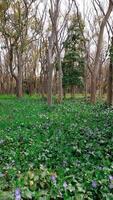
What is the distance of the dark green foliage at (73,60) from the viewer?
Answer: 3825cm

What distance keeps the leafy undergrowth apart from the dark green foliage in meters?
25.4

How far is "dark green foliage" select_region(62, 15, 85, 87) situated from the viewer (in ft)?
125

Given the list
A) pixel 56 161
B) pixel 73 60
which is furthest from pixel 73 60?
pixel 56 161

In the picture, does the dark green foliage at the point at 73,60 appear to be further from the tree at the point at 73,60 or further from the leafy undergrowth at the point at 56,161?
the leafy undergrowth at the point at 56,161

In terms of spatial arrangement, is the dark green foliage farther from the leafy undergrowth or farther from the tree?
the leafy undergrowth

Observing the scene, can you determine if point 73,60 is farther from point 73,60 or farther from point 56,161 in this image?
point 56,161

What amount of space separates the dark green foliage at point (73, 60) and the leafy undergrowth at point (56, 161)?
2539 cm

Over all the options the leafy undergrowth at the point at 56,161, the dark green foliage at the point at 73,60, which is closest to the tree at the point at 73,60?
the dark green foliage at the point at 73,60

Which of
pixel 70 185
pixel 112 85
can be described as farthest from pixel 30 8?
pixel 70 185

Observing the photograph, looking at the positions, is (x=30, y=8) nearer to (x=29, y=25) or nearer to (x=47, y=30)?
(x=29, y=25)

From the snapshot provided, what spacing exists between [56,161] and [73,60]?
3250 cm

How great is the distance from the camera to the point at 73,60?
38531 millimetres

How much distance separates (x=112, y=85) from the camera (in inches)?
837

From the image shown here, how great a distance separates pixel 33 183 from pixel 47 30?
38965 mm
